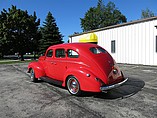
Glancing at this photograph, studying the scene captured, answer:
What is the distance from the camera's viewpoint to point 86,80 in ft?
14.9

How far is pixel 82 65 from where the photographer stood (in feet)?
16.3

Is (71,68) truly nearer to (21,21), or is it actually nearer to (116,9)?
(21,21)

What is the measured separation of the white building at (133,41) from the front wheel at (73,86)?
33.0 ft

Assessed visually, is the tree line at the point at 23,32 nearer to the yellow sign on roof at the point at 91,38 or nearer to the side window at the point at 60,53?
the yellow sign on roof at the point at 91,38

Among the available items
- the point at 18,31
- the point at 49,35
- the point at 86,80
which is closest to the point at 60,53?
the point at 86,80

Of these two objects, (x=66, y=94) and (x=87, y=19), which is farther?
(x=87, y=19)

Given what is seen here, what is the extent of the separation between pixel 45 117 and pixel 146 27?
1242 centimetres

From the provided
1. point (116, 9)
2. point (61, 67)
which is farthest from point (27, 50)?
point (116, 9)

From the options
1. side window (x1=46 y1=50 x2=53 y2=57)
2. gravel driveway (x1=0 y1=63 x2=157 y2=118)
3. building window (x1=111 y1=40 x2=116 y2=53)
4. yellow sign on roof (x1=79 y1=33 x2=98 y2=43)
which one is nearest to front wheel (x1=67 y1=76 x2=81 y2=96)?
gravel driveway (x1=0 y1=63 x2=157 y2=118)

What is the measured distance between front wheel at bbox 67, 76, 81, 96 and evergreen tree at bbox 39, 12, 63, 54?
29.5m

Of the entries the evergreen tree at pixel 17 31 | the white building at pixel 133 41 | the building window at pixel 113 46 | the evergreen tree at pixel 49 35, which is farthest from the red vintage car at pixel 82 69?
the evergreen tree at pixel 49 35

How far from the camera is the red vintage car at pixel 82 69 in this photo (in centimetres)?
455

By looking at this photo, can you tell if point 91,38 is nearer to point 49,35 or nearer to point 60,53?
point 60,53

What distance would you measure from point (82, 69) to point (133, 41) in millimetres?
10872
